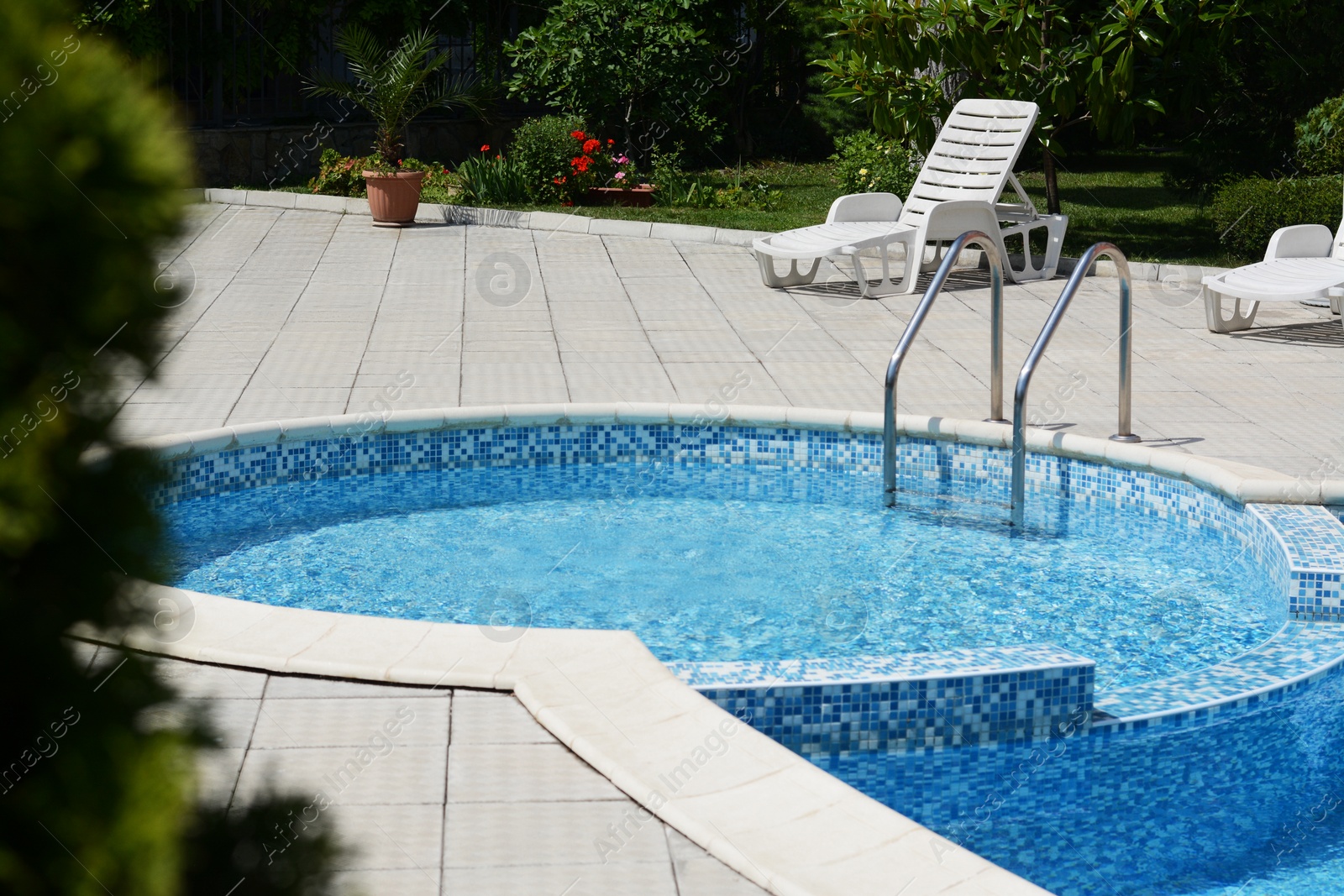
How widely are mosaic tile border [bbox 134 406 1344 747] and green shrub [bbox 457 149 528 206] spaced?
290 inches

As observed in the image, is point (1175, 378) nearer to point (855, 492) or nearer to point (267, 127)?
point (855, 492)

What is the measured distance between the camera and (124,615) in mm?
1280

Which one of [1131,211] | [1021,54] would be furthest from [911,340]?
[1131,211]

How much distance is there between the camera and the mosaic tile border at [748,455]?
6.23 metres

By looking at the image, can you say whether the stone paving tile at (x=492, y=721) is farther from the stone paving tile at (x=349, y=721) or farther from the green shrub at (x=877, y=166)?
the green shrub at (x=877, y=166)

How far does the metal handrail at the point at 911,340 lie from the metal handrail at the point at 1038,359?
270 millimetres

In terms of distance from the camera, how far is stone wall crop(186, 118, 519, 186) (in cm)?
1577

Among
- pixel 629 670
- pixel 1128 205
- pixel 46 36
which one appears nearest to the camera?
pixel 46 36

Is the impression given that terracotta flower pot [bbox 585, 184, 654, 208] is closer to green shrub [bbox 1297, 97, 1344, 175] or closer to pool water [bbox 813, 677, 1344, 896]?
green shrub [bbox 1297, 97, 1344, 175]

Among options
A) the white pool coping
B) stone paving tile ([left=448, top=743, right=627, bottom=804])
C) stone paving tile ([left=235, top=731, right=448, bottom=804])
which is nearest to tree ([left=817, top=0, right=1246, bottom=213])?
the white pool coping

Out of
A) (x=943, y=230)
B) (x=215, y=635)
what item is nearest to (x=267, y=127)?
(x=943, y=230)

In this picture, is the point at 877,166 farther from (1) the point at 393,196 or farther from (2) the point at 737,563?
(2) the point at 737,563

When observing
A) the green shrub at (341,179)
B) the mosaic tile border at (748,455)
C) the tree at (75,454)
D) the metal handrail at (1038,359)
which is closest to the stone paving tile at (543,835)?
the tree at (75,454)

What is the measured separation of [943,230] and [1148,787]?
6934 mm
